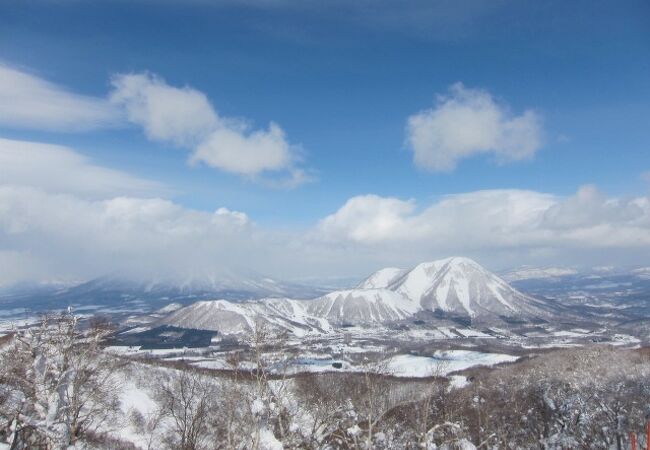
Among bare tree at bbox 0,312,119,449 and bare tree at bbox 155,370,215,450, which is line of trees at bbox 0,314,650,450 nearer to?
bare tree at bbox 0,312,119,449

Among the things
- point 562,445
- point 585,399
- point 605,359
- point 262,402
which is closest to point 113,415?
point 262,402

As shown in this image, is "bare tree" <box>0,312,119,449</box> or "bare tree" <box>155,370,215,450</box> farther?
"bare tree" <box>155,370,215,450</box>

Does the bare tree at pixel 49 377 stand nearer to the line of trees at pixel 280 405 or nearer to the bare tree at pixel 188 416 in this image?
the line of trees at pixel 280 405

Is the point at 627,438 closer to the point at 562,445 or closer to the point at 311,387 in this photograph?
the point at 562,445

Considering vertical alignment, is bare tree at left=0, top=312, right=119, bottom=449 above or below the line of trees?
above

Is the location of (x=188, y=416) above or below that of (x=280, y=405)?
below

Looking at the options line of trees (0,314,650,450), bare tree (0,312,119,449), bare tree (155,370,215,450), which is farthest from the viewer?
bare tree (155,370,215,450)

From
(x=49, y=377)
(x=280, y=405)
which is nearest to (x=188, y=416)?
(x=280, y=405)

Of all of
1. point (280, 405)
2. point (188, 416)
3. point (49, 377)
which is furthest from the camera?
point (188, 416)

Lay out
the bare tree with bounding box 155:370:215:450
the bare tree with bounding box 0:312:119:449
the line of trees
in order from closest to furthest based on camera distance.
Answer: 1. the bare tree with bounding box 0:312:119:449
2. the line of trees
3. the bare tree with bounding box 155:370:215:450

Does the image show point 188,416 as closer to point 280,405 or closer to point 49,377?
point 280,405

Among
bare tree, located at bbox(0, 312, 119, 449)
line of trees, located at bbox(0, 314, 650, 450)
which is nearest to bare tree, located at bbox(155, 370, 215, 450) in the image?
line of trees, located at bbox(0, 314, 650, 450)
